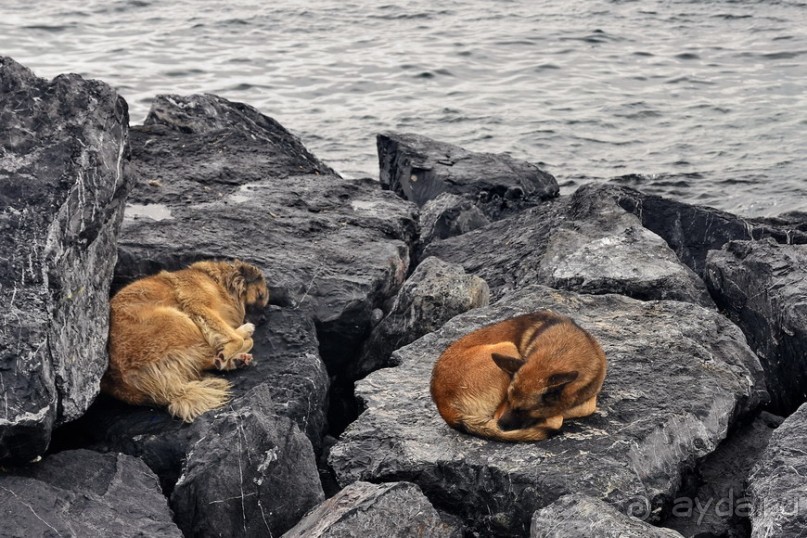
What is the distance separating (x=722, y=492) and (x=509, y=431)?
139 cm

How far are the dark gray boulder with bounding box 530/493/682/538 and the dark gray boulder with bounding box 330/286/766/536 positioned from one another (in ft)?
1.29

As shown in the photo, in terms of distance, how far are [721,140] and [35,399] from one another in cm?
1427

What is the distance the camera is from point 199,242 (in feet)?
27.7

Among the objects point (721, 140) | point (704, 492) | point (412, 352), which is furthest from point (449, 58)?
point (704, 492)

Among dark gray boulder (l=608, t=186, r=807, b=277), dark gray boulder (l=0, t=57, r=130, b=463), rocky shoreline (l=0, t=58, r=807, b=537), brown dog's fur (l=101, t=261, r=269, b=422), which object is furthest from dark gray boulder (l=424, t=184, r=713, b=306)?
dark gray boulder (l=0, t=57, r=130, b=463)

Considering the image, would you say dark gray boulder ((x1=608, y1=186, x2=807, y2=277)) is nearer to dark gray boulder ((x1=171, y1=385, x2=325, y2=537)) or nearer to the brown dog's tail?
the brown dog's tail

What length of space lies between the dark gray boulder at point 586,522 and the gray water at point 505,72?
Answer: 406 inches

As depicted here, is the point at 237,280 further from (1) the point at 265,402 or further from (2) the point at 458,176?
(2) the point at 458,176

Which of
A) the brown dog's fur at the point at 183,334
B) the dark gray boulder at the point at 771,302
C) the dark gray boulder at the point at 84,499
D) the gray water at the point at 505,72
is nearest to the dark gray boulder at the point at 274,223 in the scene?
the brown dog's fur at the point at 183,334

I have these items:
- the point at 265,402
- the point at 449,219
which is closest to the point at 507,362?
the point at 265,402

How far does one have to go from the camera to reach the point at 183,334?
22.6 feet

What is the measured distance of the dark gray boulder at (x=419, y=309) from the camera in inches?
317

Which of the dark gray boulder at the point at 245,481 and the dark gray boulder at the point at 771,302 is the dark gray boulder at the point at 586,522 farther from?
the dark gray boulder at the point at 771,302

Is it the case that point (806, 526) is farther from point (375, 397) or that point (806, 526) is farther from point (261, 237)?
point (261, 237)
